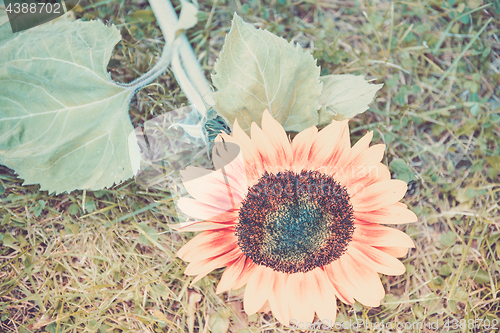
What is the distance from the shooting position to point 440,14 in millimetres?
1222

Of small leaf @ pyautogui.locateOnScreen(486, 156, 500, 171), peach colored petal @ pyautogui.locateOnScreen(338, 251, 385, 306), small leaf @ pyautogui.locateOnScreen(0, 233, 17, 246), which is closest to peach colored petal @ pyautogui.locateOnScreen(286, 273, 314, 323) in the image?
peach colored petal @ pyautogui.locateOnScreen(338, 251, 385, 306)

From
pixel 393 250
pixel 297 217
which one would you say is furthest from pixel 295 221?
pixel 393 250

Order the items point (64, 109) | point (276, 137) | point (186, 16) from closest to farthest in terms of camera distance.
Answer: point (276, 137), point (64, 109), point (186, 16)

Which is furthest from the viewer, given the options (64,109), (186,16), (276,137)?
(186,16)

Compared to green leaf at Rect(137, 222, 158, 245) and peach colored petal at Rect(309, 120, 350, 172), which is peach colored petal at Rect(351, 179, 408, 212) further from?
green leaf at Rect(137, 222, 158, 245)

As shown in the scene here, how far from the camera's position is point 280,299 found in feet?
3.00

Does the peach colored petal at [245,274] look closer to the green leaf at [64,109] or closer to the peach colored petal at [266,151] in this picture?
the peach colored petal at [266,151]

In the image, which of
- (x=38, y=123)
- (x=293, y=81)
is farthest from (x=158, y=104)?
(x=293, y=81)

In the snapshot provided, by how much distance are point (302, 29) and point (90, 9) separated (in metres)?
0.65

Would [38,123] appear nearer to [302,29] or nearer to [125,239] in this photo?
[125,239]

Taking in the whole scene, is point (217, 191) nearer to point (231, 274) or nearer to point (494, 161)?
point (231, 274)

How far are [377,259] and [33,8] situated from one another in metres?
1.09

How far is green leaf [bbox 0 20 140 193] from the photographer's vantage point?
0.93m

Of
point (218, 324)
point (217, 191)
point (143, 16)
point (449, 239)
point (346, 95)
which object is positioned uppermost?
point (143, 16)
